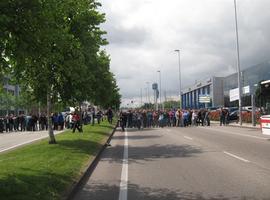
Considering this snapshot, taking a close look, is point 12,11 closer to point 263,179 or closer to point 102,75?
point 263,179

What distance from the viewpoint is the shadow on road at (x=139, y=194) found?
32.3 ft

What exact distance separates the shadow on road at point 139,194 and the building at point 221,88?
6001 centimetres

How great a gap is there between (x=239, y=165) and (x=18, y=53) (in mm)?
7609

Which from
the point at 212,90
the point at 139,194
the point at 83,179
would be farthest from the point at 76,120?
the point at 212,90

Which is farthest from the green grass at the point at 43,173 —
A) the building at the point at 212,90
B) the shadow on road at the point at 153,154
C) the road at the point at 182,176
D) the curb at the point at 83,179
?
the building at the point at 212,90

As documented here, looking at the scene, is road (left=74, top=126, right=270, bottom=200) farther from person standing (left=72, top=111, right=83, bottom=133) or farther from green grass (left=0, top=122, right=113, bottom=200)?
person standing (left=72, top=111, right=83, bottom=133)

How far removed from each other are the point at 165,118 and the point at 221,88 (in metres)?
74.7

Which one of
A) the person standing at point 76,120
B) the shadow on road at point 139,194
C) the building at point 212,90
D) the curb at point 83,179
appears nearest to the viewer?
the shadow on road at point 139,194

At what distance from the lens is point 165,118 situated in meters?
49.3

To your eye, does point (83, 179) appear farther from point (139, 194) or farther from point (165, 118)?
point (165, 118)

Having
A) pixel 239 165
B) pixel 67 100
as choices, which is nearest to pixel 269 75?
pixel 67 100

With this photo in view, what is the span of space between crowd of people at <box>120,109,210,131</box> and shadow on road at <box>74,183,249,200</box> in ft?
115

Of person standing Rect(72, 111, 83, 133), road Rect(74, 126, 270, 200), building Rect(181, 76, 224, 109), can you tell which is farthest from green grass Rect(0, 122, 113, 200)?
building Rect(181, 76, 224, 109)

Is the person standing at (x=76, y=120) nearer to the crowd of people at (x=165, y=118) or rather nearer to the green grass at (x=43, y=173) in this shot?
the green grass at (x=43, y=173)
